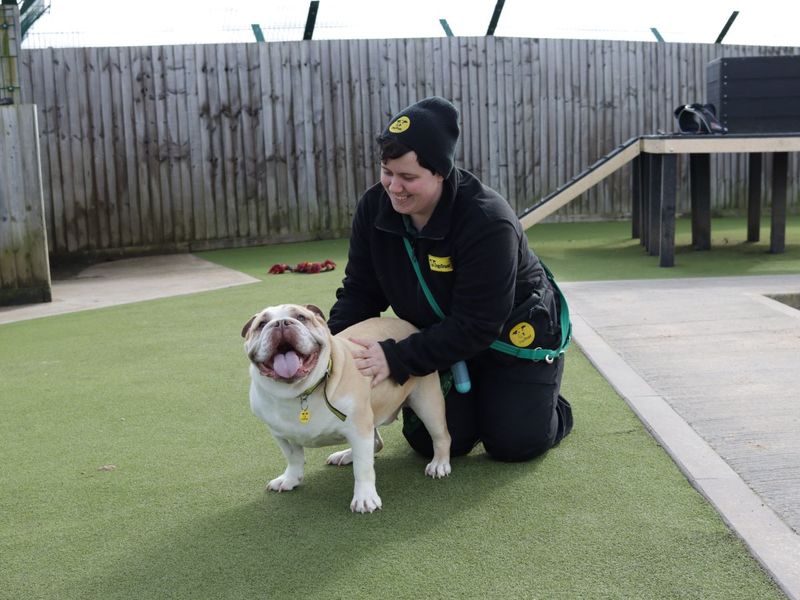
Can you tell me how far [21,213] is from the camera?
841 cm

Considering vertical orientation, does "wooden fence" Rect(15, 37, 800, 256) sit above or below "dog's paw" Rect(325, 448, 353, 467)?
above

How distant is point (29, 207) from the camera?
8414mm

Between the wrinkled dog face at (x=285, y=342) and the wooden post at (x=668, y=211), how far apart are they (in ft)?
20.9

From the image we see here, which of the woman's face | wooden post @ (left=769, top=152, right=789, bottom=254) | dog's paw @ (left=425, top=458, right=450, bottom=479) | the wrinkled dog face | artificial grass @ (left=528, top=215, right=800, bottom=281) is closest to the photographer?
the wrinkled dog face

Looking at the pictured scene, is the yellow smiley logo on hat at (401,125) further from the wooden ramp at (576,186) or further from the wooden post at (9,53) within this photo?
the wooden ramp at (576,186)

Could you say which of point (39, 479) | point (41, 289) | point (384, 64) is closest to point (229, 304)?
point (41, 289)

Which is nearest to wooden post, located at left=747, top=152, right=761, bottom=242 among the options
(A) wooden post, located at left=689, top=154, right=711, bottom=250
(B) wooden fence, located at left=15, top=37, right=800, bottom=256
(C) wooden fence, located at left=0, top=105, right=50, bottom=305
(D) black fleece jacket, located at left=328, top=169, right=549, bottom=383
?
(A) wooden post, located at left=689, top=154, right=711, bottom=250

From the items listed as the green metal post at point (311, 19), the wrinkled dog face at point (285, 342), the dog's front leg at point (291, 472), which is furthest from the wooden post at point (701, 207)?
the wrinkled dog face at point (285, 342)

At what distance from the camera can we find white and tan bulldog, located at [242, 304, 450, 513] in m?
3.12

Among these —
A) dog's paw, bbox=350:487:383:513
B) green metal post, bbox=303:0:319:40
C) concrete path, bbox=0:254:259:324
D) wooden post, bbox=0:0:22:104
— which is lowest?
concrete path, bbox=0:254:259:324

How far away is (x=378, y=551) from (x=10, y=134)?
20.8 feet

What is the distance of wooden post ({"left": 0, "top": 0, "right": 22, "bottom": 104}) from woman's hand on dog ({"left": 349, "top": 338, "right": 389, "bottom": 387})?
5.86 m

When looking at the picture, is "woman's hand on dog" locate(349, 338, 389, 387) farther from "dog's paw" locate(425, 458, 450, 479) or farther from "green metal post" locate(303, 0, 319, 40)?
"green metal post" locate(303, 0, 319, 40)

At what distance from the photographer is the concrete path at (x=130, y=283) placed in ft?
27.5
